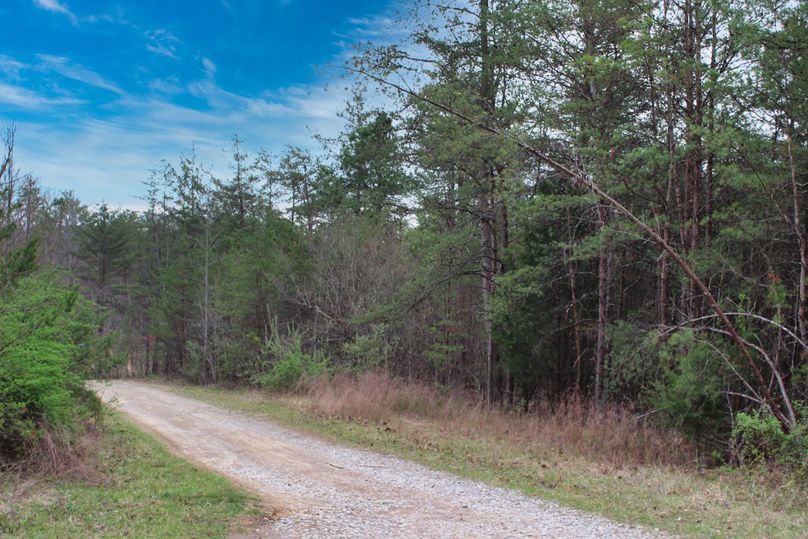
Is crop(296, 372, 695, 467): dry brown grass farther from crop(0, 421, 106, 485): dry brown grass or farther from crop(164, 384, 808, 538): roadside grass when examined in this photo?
crop(0, 421, 106, 485): dry brown grass

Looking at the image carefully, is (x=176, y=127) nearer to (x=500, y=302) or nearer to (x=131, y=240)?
(x=500, y=302)

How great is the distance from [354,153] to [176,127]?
11.8 meters

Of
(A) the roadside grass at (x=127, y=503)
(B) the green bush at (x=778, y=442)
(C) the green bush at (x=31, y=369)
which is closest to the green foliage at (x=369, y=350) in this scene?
(A) the roadside grass at (x=127, y=503)

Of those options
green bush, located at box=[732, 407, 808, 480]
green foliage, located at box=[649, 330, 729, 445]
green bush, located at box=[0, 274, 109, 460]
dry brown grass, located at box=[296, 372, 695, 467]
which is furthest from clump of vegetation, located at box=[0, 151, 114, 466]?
green bush, located at box=[732, 407, 808, 480]

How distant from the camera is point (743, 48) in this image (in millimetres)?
10227

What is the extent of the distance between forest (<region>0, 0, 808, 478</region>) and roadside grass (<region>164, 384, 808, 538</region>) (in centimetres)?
103

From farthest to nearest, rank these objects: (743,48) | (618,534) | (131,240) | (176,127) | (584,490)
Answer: (131,240)
(176,127)
(743,48)
(584,490)
(618,534)

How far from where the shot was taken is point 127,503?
21.5 ft

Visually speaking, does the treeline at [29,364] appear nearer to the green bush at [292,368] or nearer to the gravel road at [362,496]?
the gravel road at [362,496]

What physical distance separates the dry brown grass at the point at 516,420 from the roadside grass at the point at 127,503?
5.35m

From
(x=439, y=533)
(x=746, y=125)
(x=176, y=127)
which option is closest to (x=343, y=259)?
(x=176, y=127)

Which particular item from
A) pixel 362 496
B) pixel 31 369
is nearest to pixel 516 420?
pixel 362 496

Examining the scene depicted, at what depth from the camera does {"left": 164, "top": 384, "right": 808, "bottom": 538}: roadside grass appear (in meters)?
6.35

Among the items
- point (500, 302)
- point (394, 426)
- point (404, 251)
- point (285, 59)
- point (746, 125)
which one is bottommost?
point (394, 426)
